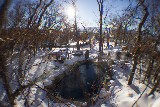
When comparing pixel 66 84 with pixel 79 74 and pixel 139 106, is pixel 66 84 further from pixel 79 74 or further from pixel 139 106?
pixel 139 106

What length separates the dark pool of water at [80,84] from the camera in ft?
45.2

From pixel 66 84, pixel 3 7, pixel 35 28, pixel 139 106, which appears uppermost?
pixel 3 7

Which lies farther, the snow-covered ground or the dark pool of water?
the dark pool of water

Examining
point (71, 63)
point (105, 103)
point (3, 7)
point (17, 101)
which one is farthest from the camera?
point (71, 63)

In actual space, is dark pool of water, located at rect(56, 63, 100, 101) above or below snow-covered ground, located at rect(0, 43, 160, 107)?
below

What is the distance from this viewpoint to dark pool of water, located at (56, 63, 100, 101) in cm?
1378

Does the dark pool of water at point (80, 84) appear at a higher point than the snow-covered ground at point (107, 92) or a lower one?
lower

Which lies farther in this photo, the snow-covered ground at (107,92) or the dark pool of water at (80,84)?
the dark pool of water at (80,84)

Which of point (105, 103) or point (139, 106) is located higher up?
point (139, 106)

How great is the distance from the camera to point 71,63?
20.9 m

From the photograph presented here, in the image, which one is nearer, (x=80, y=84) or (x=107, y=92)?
(x=107, y=92)

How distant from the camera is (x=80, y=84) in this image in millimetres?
14992

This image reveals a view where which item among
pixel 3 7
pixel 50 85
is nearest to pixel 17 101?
pixel 50 85

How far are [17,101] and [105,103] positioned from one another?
573 cm
